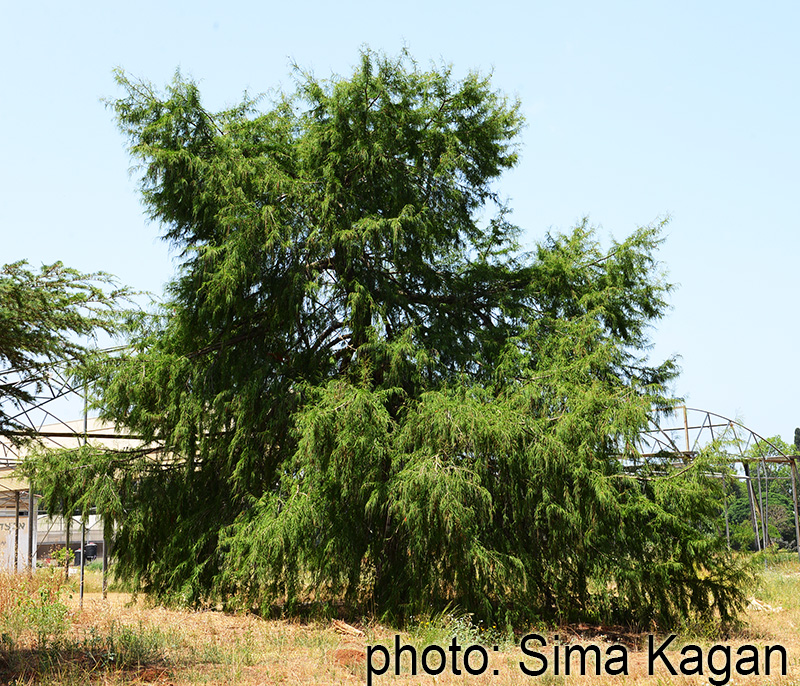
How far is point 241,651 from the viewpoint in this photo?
9.28 metres

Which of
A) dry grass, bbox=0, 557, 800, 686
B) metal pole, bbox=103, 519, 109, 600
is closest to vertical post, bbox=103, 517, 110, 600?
metal pole, bbox=103, 519, 109, 600

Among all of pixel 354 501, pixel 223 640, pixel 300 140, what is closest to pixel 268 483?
pixel 354 501

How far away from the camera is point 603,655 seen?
9.89 metres

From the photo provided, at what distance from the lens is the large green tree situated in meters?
11.5

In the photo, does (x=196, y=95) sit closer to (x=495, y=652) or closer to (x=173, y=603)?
(x=173, y=603)

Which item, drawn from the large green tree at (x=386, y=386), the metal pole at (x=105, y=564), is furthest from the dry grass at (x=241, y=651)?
the metal pole at (x=105, y=564)

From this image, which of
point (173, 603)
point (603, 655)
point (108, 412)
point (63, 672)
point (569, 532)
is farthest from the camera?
point (108, 412)

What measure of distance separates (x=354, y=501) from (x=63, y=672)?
5063mm

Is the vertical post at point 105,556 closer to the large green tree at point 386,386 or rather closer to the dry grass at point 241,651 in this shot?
the large green tree at point 386,386

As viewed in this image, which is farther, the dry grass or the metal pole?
the metal pole

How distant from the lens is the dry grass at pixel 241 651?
7.97 meters

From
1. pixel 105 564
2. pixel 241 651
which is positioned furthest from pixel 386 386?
pixel 105 564

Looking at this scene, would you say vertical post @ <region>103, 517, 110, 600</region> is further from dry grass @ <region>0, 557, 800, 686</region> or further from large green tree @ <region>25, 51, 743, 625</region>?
dry grass @ <region>0, 557, 800, 686</region>

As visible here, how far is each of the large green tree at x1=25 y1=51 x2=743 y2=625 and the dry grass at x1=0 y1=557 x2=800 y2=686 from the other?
0.76 m
